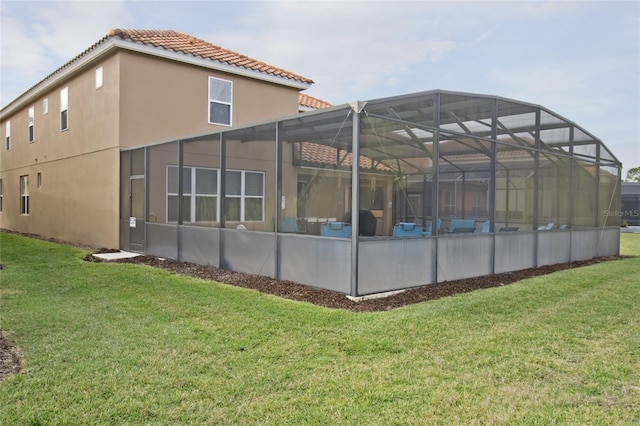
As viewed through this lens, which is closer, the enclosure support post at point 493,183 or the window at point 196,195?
the enclosure support post at point 493,183

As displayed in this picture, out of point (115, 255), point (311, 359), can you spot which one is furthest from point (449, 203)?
point (115, 255)

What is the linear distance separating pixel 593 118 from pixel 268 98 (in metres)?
12.2

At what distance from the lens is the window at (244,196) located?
8.27 meters

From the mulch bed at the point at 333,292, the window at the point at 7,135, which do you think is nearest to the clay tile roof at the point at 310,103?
the mulch bed at the point at 333,292

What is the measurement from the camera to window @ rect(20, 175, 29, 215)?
60.4 ft

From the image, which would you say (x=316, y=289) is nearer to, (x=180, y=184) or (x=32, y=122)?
(x=180, y=184)

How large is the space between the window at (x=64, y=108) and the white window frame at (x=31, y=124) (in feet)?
10.9

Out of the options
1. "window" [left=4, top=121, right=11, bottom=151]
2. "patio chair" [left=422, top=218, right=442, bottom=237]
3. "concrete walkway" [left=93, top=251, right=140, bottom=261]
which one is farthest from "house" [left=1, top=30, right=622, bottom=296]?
"window" [left=4, top=121, right=11, bottom=151]

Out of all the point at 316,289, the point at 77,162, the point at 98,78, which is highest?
the point at 98,78

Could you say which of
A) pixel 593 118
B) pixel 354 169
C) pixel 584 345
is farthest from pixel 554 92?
pixel 584 345

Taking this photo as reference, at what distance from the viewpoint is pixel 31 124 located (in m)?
18.0

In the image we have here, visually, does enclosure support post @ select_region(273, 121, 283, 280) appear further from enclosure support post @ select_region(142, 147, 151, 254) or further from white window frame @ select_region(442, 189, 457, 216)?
enclosure support post @ select_region(142, 147, 151, 254)

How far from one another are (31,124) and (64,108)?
4.06 meters

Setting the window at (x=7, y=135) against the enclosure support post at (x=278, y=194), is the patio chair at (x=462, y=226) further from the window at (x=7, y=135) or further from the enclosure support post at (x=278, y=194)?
the window at (x=7, y=135)
